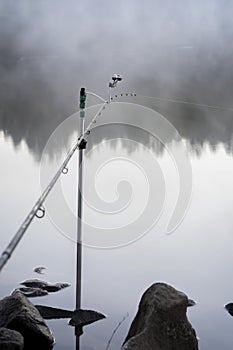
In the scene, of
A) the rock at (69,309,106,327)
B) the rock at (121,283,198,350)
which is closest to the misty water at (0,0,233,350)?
the rock at (69,309,106,327)

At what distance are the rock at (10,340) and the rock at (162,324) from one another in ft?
1.40

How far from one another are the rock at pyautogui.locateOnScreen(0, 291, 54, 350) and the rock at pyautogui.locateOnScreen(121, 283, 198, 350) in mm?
409

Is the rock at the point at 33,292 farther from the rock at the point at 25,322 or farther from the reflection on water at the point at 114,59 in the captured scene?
the reflection on water at the point at 114,59

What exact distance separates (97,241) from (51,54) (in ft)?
63.5

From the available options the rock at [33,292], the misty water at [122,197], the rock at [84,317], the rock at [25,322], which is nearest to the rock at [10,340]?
the rock at [25,322]

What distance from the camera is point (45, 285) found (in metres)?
3.54

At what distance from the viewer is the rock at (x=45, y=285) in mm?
3500

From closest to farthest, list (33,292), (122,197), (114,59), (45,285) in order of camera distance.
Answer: (33,292) < (45,285) < (122,197) < (114,59)

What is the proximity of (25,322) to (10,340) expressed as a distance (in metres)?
0.20

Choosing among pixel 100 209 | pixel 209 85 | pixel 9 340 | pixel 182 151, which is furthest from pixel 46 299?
pixel 209 85

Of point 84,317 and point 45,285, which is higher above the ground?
point 45,285

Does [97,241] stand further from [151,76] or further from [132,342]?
[151,76]

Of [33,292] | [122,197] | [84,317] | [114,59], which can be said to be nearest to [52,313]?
[84,317]

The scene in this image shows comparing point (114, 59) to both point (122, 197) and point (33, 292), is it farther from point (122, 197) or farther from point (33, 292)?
point (33, 292)
